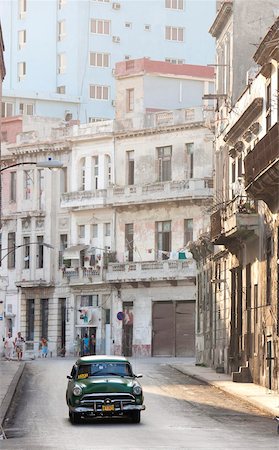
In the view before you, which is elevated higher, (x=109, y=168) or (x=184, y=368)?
(x=109, y=168)

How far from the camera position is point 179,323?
293ft

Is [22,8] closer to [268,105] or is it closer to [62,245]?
[62,245]

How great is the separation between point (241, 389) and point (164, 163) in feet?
152

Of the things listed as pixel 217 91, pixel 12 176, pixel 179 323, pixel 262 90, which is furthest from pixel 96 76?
pixel 262 90

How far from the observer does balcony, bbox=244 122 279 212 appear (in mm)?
43469

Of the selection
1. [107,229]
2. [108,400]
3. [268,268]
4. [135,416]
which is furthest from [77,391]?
[107,229]

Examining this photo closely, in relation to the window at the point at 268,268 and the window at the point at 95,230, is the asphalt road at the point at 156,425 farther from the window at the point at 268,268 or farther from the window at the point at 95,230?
the window at the point at 95,230

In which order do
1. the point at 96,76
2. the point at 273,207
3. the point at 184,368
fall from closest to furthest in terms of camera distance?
the point at 273,207
the point at 184,368
the point at 96,76

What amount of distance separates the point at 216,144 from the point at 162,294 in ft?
83.0

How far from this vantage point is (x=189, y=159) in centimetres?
9169

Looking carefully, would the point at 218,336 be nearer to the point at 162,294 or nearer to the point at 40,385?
the point at 40,385

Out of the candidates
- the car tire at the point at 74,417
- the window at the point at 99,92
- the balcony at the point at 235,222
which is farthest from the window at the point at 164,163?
the car tire at the point at 74,417

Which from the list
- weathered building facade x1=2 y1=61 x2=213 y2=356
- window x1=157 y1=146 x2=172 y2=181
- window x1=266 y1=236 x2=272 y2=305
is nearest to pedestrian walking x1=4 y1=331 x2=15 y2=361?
weathered building facade x1=2 y1=61 x2=213 y2=356

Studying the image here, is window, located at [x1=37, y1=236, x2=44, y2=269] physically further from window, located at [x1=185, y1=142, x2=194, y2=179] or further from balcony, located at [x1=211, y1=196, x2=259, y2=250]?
balcony, located at [x1=211, y1=196, x2=259, y2=250]
